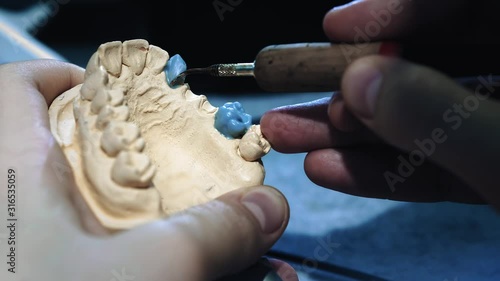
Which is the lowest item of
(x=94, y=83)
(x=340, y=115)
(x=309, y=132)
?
(x=309, y=132)

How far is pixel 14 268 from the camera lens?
0.77 metres

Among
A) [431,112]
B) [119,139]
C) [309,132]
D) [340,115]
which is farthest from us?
[309,132]

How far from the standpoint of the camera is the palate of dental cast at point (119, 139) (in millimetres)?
822

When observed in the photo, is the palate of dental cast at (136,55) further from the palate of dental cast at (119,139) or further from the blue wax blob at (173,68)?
the palate of dental cast at (119,139)

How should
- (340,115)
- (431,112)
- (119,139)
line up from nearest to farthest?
1. (431,112)
2. (119,139)
3. (340,115)

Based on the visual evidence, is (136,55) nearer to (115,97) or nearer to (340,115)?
(115,97)

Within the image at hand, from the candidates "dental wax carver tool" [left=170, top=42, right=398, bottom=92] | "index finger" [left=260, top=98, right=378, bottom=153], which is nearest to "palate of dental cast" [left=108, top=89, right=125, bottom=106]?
"dental wax carver tool" [left=170, top=42, right=398, bottom=92]

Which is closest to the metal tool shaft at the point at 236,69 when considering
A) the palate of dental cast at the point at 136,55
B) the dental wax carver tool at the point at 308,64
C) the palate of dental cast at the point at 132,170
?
the dental wax carver tool at the point at 308,64

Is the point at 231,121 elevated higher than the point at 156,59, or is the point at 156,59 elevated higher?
the point at 156,59

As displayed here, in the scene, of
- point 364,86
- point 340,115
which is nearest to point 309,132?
point 340,115

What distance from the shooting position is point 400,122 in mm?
724

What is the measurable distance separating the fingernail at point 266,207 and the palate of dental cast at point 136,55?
0.34m

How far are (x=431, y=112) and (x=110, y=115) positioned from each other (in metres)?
0.50

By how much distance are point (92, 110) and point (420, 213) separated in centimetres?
92
